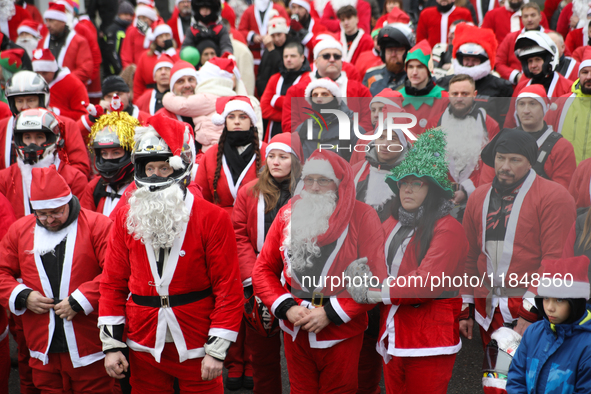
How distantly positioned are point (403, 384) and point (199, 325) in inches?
48.2

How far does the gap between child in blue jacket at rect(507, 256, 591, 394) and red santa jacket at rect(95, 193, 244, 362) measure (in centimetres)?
156

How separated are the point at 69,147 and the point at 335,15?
17.2 feet

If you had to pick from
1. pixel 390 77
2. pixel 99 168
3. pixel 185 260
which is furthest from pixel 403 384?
pixel 390 77

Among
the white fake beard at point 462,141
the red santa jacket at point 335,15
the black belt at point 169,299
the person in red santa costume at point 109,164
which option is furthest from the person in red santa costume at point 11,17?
the white fake beard at point 462,141

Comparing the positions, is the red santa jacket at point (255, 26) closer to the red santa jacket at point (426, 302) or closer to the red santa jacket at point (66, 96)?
the red santa jacket at point (66, 96)

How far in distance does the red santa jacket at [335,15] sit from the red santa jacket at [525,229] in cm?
626

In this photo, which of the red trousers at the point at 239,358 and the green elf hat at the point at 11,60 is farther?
the green elf hat at the point at 11,60

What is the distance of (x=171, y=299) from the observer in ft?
10.7

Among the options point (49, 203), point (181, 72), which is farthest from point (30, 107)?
point (49, 203)

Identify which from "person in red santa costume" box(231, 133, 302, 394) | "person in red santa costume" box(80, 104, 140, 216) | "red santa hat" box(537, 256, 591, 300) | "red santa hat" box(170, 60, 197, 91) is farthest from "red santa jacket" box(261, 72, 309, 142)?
"red santa hat" box(537, 256, 591, 300)

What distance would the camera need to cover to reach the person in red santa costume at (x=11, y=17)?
10.2 metres

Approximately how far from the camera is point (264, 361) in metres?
4.09

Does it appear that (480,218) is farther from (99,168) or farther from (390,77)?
(390,77)

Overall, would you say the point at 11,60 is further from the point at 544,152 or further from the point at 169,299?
the point at 544,152
